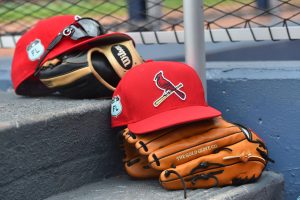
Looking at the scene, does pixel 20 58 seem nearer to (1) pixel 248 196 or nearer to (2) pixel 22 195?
(2) pixel 22 195

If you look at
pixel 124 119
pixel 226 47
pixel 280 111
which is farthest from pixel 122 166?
pixel 226 47

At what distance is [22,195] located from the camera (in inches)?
77.0

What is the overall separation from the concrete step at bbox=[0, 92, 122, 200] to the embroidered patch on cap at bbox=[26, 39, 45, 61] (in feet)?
0.53

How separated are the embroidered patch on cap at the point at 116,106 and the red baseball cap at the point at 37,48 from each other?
0.25m

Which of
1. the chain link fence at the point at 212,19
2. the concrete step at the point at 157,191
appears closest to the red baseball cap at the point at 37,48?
the chain link fence at the point at 212,19

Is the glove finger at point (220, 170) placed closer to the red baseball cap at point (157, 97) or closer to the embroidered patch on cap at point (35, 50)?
the red baseball cap at point (157, 97)

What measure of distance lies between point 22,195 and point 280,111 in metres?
0.93

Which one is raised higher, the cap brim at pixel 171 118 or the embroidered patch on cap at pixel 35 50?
the embroidered patch on cap at pixel 35 50

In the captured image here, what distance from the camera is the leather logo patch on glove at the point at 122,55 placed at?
2.32 m

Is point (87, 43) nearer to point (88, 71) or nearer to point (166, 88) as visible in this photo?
point (88, 71)

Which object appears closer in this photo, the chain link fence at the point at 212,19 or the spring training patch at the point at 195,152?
the spring training patch at the point at 195,152

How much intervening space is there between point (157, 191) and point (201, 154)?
0.17 meters

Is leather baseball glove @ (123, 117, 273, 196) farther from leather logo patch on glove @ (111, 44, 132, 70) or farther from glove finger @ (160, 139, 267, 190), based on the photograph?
leather logo patch on glove @ (111, 44, 132, 70)

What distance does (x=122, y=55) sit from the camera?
233 cm
